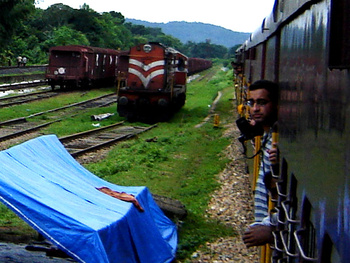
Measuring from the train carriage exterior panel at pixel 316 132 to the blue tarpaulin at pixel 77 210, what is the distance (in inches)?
106

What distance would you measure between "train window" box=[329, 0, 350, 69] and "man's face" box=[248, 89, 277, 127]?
7.61 feet

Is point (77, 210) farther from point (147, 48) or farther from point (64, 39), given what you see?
point (64, 39)

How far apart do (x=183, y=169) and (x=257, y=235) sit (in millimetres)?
10175

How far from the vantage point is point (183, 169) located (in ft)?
45.9

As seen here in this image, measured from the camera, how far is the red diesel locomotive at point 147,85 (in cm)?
2216

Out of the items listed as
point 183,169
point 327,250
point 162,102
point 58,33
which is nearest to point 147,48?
point 162,102

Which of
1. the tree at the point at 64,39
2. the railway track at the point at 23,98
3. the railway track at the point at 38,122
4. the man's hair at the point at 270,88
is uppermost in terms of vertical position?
the tree at the point at 64,39

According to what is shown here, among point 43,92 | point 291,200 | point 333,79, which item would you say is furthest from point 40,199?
point 43,92

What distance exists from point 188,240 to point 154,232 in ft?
3.37

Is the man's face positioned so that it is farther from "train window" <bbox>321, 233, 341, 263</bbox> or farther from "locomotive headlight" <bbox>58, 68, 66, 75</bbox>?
"locomotive headlight" <bbox>58, 68, 66, 75</bbox>

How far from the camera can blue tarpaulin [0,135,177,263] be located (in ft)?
19.5

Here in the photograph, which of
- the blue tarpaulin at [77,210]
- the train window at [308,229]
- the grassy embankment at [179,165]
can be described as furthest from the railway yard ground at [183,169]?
the train window at [308,229]

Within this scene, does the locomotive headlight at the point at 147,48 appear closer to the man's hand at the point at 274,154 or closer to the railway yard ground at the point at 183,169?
the railway yard ground at the point at 183,169

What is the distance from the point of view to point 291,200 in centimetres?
320
